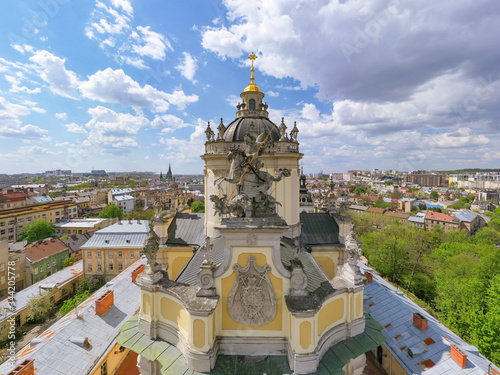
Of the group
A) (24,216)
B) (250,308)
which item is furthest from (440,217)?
(24,216)

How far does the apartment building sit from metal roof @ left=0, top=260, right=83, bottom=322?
27.0m

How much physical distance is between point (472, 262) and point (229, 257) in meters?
33.2

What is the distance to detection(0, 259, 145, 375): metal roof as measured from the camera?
11.6 m

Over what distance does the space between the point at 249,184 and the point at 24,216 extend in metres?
65.1

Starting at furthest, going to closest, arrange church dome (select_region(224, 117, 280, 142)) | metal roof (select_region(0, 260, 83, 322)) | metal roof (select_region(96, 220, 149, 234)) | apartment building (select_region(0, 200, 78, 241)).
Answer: apartment building (select_region(0, 200, 78, 241))
metal roof (select_region(96, 220, 149, 234))
metal roof (select_region(0, 260, 83, 322))
church dome (select_region(224, 117, 280, 142))

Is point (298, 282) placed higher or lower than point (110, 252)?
higher

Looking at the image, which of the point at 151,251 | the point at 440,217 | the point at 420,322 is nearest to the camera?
the point at 151,251

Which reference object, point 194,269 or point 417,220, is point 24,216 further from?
point 417,220

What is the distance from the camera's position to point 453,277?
2709 centimetres

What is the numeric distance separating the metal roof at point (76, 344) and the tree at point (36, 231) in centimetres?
4387

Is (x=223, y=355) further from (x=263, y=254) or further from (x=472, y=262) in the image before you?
(x=472, y=262)

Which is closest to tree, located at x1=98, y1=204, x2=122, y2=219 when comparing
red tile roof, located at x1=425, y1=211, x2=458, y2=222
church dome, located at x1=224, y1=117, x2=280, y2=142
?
church dome, located at x1=224, y1=117, x2=280, y2=142

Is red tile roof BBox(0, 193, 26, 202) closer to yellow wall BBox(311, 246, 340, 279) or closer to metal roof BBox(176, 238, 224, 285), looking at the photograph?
metal roof BBox(176, 238, 224, 285)

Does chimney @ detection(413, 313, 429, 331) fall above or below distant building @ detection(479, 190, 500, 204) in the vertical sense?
above
